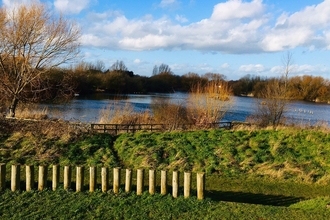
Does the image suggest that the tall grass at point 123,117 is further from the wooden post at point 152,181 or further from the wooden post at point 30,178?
the wooden post at point 152,181

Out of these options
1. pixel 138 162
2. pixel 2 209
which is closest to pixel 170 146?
pixel 138 162

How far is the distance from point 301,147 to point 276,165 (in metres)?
2.15

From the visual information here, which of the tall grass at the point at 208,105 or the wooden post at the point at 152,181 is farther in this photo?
the tall grass at the point at 208,105

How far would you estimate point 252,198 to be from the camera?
9055mm

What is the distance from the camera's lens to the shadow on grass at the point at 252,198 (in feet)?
28.6

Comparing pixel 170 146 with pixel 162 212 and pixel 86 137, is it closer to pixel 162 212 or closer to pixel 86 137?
pixel 86 137

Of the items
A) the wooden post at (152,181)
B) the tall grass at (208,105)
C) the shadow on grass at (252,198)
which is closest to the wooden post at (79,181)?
the wooden post at (152,181)

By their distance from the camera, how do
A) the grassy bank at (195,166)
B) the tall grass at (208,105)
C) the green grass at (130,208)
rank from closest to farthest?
the green grass at (130,208) < the grassy bank at (195,166) < the tall grass at (208,105)

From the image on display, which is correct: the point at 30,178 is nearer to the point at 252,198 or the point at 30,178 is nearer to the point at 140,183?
the point at 140,183

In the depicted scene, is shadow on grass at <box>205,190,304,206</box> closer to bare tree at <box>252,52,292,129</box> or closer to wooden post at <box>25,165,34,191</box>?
wooden post at <box>25,165,34,191</box>

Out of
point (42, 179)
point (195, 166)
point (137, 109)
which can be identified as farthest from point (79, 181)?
point (137, 109)

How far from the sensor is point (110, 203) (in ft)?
24.0

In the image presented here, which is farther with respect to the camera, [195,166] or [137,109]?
[137,109]

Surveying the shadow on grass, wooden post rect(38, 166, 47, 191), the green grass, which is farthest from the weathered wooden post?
wooden post rect(38, 166, 47, 191)
